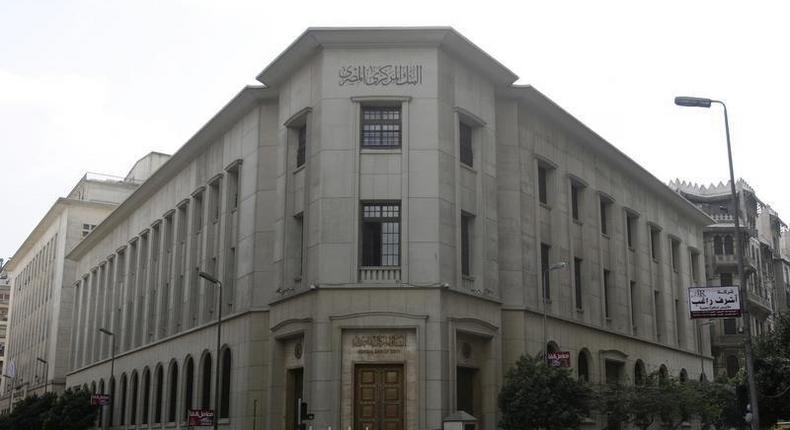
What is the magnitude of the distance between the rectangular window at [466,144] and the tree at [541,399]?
880 centimetres

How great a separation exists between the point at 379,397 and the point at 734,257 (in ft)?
193

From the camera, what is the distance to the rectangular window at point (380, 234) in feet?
116

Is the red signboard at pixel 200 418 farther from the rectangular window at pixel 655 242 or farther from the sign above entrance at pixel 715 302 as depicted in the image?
the rectangular window at pixel 655 242

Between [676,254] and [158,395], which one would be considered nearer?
[158,395]

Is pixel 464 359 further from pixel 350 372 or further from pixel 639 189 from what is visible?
pixel 639 189

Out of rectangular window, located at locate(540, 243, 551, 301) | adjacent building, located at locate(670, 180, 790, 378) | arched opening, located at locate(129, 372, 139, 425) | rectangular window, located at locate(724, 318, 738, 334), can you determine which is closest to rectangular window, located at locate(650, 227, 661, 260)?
rectangular window, located at locate(540, 243, 551, 301)

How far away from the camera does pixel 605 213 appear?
53.2 m

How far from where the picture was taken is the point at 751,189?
92.2 metres

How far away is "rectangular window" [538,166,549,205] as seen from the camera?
4569 cm

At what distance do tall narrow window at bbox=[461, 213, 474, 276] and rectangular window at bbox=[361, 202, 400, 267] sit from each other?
3400 millimetres

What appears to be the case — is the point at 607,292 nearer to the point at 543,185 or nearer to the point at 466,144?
the point at 543,185

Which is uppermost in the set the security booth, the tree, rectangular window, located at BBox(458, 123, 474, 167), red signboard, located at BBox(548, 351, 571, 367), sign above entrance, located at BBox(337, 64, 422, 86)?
sign above entrance, located at BBox(337, 64, 422, 86)

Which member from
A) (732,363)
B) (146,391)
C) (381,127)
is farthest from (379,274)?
(732,363)

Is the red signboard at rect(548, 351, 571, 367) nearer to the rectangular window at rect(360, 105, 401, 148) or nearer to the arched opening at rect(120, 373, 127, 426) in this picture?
the rectangular window at rect(360, 105, 401, 148)
